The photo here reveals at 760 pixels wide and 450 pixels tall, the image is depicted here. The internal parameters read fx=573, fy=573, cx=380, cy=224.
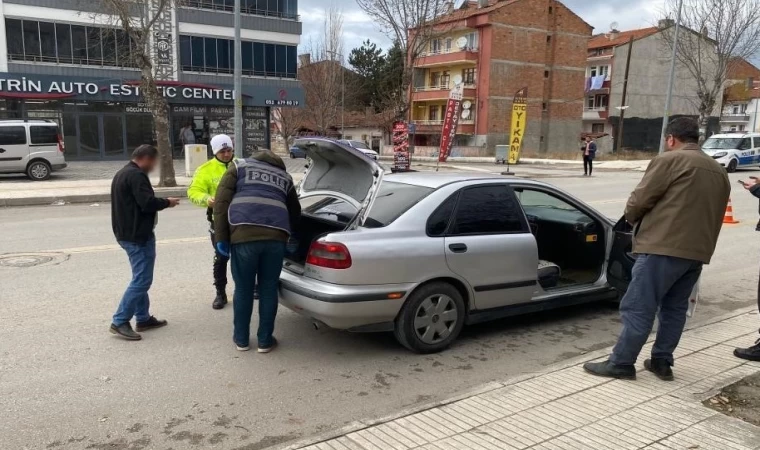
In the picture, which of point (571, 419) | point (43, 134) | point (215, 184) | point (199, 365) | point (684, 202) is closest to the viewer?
point (571, 419)

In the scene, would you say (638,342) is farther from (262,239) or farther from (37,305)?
(37,305)

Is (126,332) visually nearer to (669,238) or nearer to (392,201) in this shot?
(392,201)

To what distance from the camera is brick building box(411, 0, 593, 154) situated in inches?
1961

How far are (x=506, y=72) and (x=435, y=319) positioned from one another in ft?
162

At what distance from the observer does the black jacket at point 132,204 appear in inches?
183

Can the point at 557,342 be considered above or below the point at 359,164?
below

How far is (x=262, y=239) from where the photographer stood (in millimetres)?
4309

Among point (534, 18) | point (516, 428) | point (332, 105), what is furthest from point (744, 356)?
point (534, 18)

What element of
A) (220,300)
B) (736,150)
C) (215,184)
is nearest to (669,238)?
(215,184)

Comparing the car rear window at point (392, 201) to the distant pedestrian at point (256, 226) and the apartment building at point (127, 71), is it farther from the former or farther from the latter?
the apartment building at point (127, 71)

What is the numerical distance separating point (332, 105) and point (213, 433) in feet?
157

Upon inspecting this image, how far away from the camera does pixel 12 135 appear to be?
18.0 metres

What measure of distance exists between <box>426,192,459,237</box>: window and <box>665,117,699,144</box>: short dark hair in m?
1.72

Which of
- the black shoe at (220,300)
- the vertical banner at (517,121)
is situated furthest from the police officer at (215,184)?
the vertical banner at (517,121)
